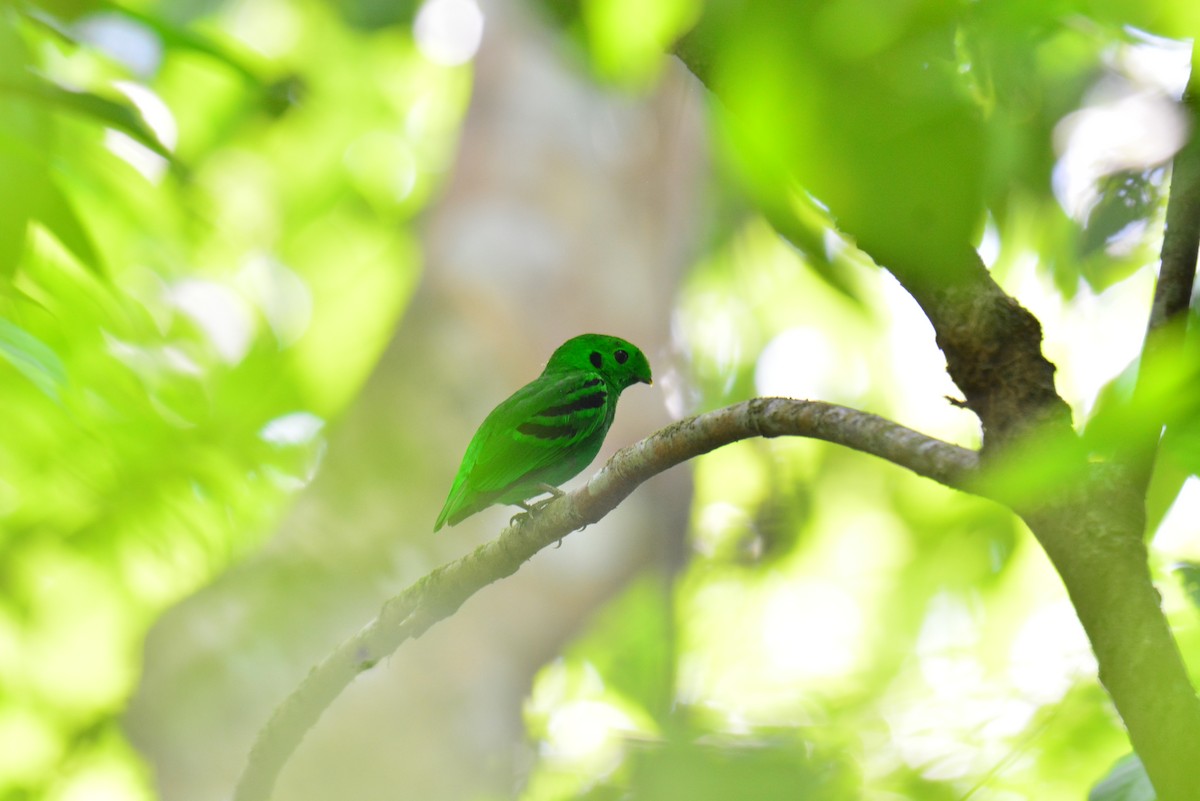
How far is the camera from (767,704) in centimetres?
222

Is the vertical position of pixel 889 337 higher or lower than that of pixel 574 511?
higher

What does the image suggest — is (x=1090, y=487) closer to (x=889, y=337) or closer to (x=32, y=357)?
(x=32, y=357)

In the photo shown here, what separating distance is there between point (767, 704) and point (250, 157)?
5029 millimetres

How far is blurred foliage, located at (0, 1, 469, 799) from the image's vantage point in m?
1.15

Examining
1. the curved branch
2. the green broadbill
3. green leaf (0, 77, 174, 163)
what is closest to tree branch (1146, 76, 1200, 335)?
the curved branch

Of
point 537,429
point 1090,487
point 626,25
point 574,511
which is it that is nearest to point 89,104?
point 626,25

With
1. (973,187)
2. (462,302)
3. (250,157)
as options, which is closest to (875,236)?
(973,187)

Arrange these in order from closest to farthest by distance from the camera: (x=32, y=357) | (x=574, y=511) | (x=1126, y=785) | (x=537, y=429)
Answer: (x=32, y=357), (x=1126, y=785), (x=574, y=511), (x=537, y=429)

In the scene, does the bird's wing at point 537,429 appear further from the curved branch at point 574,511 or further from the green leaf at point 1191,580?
the green leaf at point 1191,580

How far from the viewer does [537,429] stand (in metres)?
1.75

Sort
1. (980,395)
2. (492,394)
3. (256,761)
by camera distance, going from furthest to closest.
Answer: (492,394), (256,761), (980,395)

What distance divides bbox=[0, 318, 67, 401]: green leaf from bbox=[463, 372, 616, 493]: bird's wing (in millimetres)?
741

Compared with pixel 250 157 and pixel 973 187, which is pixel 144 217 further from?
pixel 250 157

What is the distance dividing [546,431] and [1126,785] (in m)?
0.99
